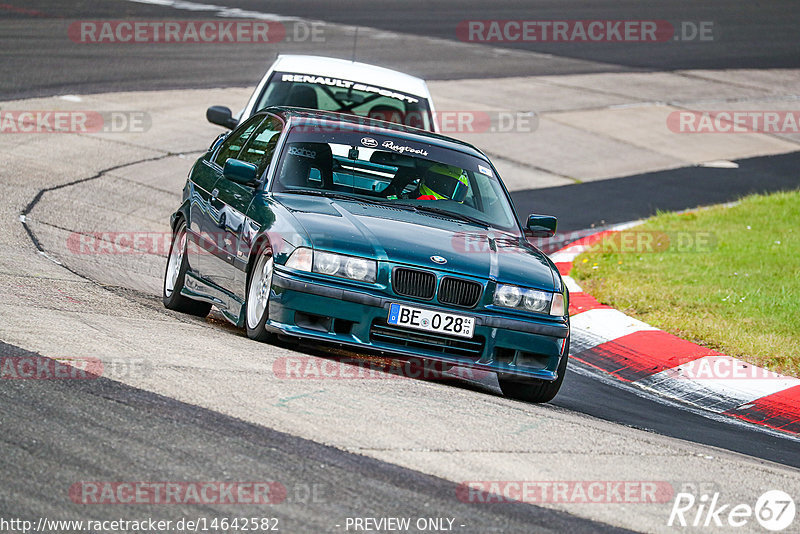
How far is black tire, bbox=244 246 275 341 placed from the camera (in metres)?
7.15

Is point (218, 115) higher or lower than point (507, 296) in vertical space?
higher

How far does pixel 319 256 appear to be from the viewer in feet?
22.9

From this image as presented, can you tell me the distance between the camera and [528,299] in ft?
23.7

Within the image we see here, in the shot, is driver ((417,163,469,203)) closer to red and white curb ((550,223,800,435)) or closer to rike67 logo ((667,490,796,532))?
red and white curb ((550,223,800,435))

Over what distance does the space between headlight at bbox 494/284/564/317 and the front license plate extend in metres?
0.24

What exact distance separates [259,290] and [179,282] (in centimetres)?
163

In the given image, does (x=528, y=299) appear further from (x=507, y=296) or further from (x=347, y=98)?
(x=347, y=98)

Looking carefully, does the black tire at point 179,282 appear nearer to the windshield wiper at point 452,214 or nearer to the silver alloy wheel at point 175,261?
the silver alloy wheel at point 175,261

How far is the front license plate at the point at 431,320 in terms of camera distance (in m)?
6.97

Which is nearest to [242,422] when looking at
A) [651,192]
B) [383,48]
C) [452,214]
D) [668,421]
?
[452,214]

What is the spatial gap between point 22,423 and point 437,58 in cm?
2127

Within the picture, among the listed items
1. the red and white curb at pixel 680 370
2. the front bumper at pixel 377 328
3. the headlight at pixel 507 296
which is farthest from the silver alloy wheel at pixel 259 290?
the red and white curb at pixel 680 370

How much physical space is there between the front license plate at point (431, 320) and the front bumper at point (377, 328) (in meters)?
0.03

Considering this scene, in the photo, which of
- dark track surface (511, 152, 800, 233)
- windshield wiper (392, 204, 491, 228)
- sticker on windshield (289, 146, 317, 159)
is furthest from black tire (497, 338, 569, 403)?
dark track surface (511, 152, 800, 233)
